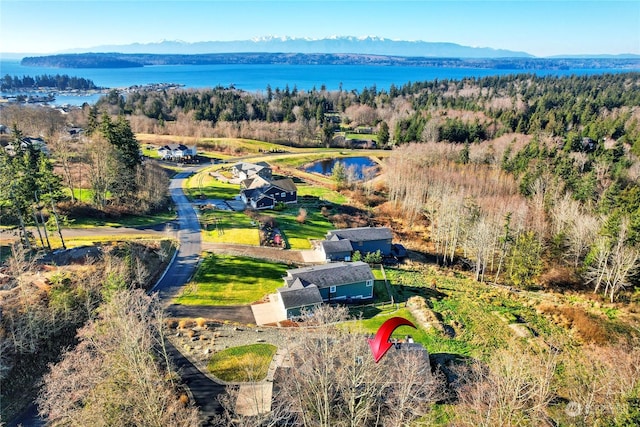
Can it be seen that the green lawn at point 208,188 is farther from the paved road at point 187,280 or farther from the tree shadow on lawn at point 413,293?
the tree shadow on lawn at point 413,293

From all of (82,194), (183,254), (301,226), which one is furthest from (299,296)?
(82,194)

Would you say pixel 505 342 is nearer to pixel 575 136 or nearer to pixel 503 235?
pixel 503 235

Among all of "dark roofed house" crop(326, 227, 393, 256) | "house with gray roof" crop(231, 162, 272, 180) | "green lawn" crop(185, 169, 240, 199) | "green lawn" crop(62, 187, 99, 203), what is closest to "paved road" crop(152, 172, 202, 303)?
"green lawn" crop(185, 169, 240, 199)

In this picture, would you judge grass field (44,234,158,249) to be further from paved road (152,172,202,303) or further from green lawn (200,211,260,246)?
green lawn (200,211,260,246)

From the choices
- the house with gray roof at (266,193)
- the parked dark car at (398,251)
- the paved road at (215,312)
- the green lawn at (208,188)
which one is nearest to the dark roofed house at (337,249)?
the parked dark car at (398,251)

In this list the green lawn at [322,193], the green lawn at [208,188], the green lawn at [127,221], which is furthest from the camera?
the green lawn at [322,193]

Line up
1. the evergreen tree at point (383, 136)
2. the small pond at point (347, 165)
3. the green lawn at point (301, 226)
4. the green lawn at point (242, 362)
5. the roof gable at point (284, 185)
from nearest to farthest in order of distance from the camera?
the green lawn at point (242, 362)
the green lawn at point (301, 226)
the roof gable at point (284, 185)
the small pond at point (347, 165)
the evergreen tree at point (383, 136)

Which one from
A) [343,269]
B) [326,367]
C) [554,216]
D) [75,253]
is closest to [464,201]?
[554,216]

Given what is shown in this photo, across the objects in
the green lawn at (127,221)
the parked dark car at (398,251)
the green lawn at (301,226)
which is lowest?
the parked dark car at (398,251)

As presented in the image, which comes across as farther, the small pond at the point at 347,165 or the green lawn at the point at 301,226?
the small pond at the point at 347,165
